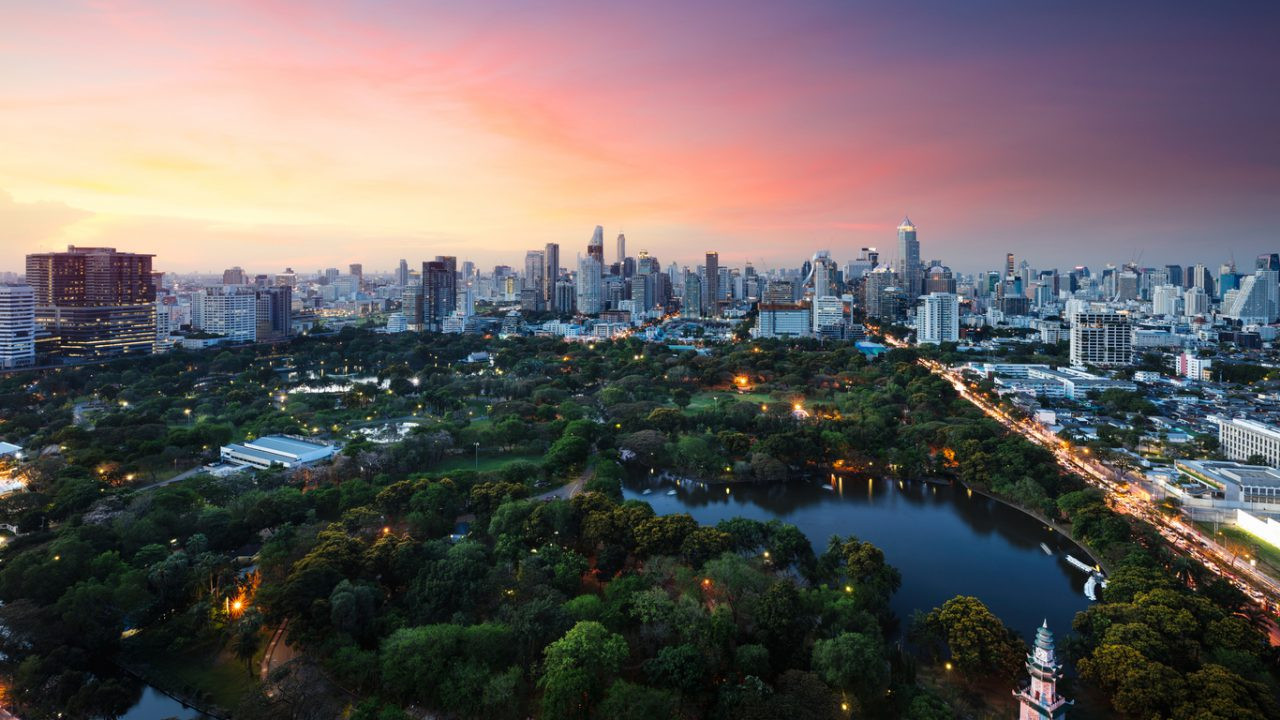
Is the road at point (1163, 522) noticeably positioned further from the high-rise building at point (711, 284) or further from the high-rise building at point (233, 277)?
the high-rise building at point (233, 277)

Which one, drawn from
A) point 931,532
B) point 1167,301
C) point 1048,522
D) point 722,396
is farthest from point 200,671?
point 1167,301

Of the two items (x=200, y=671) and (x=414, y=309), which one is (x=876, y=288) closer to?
(x=414, y=309)

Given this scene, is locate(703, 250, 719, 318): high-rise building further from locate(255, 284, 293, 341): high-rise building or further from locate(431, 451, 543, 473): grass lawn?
locate(431, 451, 543, 473): grass lawn

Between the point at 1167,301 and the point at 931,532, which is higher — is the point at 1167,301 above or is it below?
above

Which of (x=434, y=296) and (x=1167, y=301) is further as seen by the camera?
(x=1167, y=301)

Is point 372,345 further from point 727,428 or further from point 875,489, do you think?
point 875,489

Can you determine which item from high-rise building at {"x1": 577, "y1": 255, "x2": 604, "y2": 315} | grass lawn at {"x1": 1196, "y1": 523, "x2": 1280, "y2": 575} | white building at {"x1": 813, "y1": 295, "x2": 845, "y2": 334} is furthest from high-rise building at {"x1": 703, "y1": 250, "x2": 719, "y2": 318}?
grass lawn at {"x1": 1196, "y1": 523, "x2": 1280, "y2": 575}
